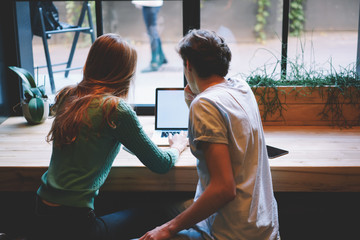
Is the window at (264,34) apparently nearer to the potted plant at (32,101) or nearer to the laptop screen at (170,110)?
the laptop screen at (170,110)

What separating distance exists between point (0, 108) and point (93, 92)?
130 centimetres

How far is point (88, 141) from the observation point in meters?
1.34

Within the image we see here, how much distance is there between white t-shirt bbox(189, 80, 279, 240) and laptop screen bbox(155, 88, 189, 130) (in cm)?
87

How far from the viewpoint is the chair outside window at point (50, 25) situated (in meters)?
2.73

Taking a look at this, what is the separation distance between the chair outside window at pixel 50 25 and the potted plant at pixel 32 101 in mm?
455

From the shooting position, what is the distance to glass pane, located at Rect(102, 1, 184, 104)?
11.2 ft

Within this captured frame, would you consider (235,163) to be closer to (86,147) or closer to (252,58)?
(86,147)

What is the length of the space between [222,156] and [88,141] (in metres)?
0.48

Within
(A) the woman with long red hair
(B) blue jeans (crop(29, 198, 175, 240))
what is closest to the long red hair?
(A) the woman with long red hair

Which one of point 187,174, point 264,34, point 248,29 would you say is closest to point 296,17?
point 264,34

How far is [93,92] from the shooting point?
4.58 feet

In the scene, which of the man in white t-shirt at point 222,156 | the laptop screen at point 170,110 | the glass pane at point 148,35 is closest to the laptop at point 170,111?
the laptop screen at point 170,110

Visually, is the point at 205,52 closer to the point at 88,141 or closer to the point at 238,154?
the point at 238,154

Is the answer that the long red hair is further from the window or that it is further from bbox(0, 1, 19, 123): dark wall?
bbox(0, 1, 19, 123): dark wall
